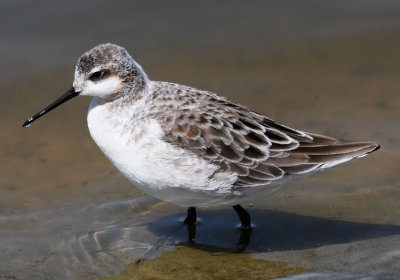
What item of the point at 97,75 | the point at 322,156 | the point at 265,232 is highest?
the point at 97,75

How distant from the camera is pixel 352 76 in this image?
12.5 metres

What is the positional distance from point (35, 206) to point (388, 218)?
457cm

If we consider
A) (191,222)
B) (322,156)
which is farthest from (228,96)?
(322,156)

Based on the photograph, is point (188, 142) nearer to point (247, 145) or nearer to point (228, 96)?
point (247, 145)

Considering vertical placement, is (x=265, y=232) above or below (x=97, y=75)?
below

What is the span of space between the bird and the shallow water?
0.57m

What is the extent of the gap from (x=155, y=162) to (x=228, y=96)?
14.9 ft

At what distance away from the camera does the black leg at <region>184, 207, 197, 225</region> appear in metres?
8.86

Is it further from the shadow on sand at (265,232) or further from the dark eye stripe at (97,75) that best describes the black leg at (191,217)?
the dark eye stripe at (97,75)

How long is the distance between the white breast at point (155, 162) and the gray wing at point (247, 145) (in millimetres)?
121

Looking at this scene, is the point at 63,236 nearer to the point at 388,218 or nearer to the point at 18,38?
the point at 388,218

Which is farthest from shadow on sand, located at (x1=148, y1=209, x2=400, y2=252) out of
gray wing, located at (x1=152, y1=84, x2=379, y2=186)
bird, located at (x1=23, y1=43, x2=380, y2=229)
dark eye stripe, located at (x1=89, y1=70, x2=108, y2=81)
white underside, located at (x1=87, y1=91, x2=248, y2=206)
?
dark eye stripe, located at (x1=89, y1=70, x2=108, y2=81)

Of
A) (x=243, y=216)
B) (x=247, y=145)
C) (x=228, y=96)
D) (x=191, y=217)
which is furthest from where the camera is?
(x=228, y=96)

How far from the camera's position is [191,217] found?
8.90 metres
